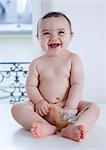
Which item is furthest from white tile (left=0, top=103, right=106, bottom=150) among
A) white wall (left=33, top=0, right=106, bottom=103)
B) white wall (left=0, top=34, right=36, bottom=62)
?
white wall (left=0, top=34, right=36, bottom=62)

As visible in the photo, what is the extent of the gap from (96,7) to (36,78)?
471 mm

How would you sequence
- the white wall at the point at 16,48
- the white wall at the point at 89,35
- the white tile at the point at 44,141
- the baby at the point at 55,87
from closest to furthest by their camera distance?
the white tile at the point at 44,141
the baby at the point at 55,87
the white wall at the point at 89,35
the white wall at the point at 16,48

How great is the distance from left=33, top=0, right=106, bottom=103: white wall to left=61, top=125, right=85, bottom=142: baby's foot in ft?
1.65

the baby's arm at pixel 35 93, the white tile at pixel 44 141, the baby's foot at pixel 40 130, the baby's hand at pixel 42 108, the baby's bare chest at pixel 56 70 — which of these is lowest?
the white tile at pixel 44 141

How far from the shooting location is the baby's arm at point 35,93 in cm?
75

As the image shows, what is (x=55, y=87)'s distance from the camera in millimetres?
770

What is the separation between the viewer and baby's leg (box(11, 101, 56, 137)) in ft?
2.18

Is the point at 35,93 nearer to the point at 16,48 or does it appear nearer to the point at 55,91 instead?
the point at 55,91

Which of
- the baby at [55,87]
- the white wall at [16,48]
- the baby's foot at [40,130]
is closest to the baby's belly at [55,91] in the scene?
the baby at [55,87]

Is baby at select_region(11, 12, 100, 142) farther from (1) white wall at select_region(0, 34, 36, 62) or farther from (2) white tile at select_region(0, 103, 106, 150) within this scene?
(1) white wall at select_region(0, 34, 36, 62)

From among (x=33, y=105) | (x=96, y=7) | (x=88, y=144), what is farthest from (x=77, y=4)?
(x=88, y=144)

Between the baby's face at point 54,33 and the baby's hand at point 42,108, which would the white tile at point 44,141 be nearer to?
the baby's hand at point 42,108

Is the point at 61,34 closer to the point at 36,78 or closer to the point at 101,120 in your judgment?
the point at 36,78

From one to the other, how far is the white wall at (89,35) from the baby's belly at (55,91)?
39 centimetres
